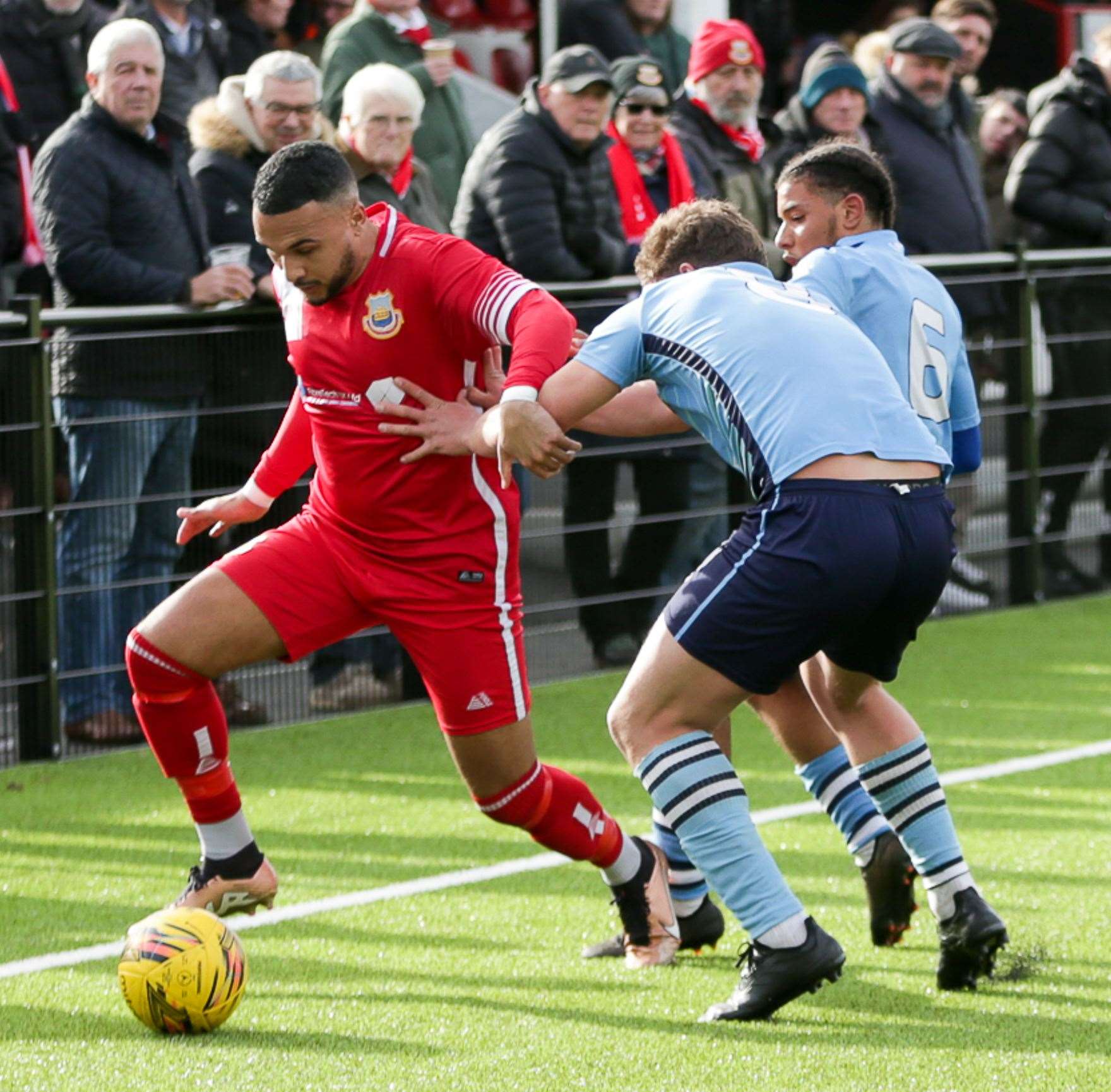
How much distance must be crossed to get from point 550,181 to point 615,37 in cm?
293

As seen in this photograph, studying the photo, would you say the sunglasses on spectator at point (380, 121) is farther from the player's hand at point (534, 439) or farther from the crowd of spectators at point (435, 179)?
the player's hand at point (534, 439)

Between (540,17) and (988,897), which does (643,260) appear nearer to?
(988,897)

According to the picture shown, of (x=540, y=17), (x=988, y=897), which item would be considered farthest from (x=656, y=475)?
(x=540, y=17)

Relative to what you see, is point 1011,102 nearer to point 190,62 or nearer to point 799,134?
point 799,134

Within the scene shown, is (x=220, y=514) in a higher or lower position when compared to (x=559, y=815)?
higher

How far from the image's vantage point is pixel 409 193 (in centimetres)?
883

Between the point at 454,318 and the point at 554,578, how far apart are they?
13.3 ft

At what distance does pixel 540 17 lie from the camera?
47.0 ft

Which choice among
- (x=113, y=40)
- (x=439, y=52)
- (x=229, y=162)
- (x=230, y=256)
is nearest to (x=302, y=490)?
(x=230, y=256)

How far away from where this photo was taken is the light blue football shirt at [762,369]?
15.2 feet

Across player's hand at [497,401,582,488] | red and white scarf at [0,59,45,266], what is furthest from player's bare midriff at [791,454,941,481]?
red and white scarf at [0,59,45,266]

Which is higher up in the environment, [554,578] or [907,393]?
[907,393]

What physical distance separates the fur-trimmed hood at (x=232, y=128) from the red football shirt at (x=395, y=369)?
2955mm

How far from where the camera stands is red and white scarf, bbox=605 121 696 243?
31.3ft
